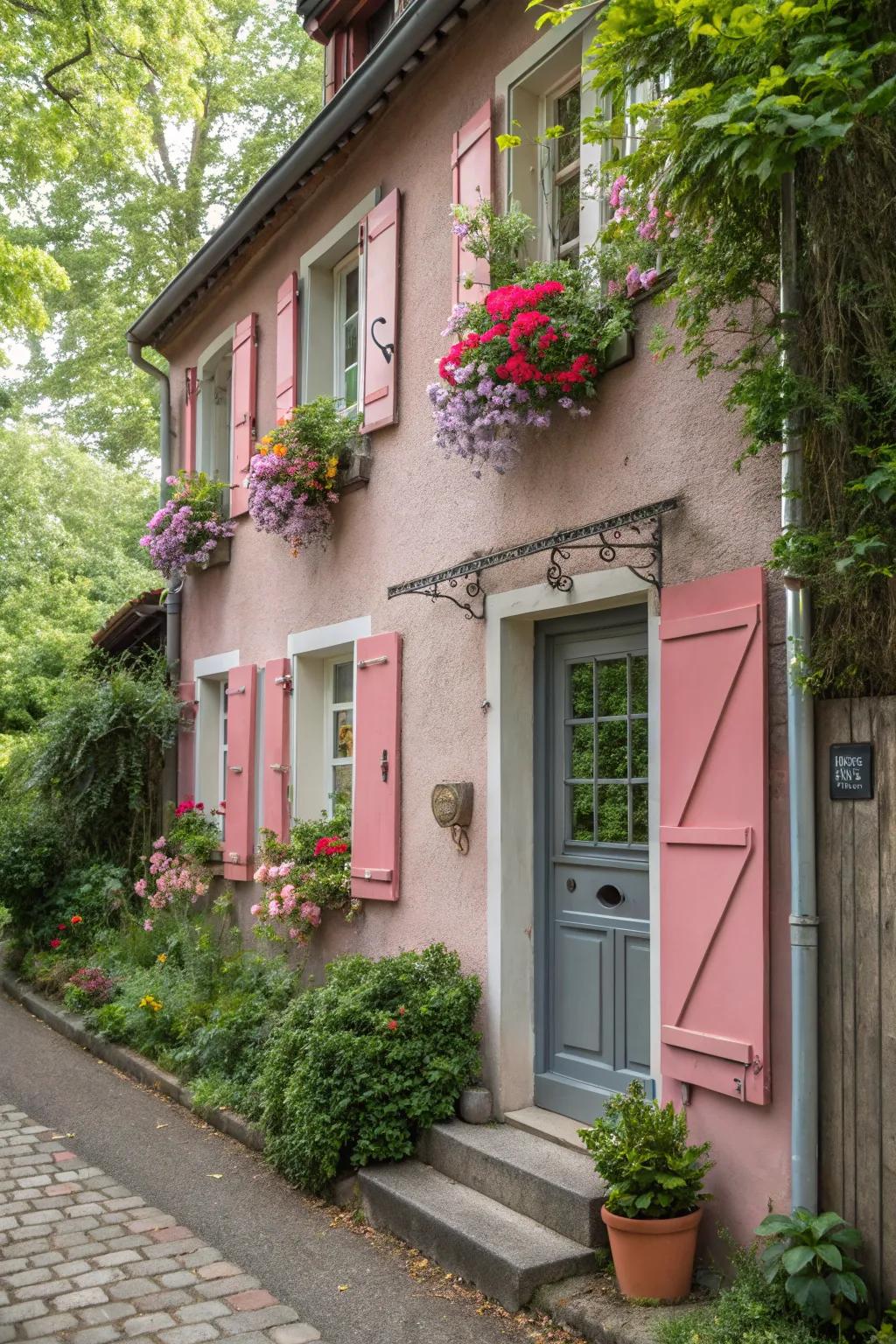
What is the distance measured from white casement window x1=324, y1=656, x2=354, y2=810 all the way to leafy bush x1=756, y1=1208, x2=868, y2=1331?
485cm

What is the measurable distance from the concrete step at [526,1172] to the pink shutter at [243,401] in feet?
17.5

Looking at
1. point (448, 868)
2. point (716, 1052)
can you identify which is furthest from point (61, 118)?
point (716, 1052)

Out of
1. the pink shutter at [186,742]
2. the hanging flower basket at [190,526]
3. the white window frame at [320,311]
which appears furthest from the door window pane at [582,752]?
the pink shutter at [186,742]

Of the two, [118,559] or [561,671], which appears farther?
[118,559]

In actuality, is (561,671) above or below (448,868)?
above

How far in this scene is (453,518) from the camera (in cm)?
672

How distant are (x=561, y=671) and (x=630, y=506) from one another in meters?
1.05

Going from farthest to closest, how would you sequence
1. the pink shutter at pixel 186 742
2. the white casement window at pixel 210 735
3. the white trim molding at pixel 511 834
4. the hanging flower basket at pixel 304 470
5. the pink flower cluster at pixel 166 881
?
the pink shutter at pixel 186 742, the white casement window at pixel 210 735, the pink flower cluster at pixel 166 881, the hanging flower basket at pixel 304 470, the white trim molding at pixel 511 834

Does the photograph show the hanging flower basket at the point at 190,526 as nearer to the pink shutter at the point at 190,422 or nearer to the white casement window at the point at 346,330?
the pink shutter at the point at 190,422

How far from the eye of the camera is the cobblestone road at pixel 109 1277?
14.3 ft

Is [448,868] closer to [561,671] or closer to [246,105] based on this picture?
[561,671]

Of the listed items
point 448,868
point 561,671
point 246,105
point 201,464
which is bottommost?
point 448,868

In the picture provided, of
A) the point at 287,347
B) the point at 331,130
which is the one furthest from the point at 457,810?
the point at 331,130

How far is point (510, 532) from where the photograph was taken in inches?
243
